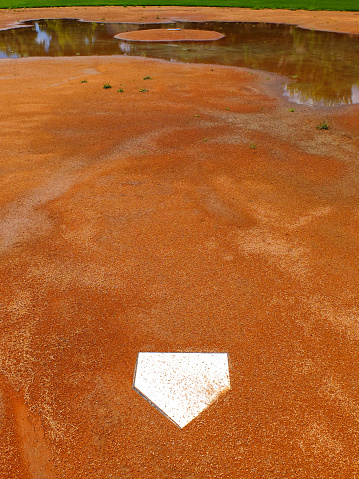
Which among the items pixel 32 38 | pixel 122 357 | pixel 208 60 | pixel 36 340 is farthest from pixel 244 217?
pixel 32 38

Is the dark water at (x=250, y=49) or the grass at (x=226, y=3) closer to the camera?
the dark water at (x=250, y=49)

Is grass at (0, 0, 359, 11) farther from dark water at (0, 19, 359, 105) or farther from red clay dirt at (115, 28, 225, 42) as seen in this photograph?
red clay dirt at (115, 28, 225, 42)

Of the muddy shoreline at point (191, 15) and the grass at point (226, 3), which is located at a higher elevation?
the grass at point (226, 3)

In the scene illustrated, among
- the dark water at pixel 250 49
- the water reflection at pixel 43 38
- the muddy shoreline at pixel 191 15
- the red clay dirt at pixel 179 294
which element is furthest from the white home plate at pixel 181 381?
the muddy shoreline at pixel 191 15

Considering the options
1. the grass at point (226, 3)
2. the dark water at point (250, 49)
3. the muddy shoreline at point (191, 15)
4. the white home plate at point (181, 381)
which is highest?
the grass at point (226, 3)

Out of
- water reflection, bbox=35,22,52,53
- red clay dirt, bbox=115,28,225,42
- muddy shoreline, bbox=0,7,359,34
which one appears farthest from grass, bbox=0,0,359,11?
red clay dirt, bbox=115,28,225,42

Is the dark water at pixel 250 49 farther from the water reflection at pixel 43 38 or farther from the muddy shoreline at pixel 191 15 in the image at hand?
the muddy shoreline at pixel 191 15
